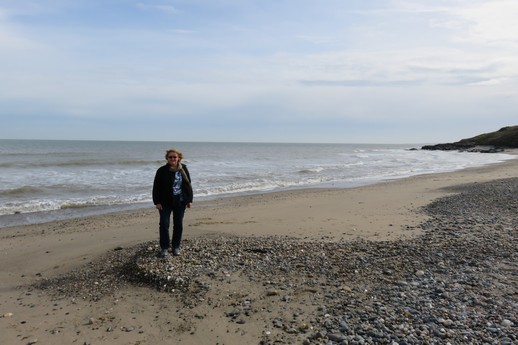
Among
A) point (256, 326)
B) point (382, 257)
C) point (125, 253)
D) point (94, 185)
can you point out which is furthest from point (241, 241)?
point (94, 185)

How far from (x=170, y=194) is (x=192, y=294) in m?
2.05

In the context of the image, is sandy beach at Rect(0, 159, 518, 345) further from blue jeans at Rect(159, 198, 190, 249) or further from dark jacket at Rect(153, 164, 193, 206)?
dark jacket at Rect(153, 164, 193, 206)

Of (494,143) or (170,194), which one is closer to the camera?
(170,194)

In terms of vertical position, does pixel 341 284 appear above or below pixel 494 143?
below

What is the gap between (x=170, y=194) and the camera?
7168 mm

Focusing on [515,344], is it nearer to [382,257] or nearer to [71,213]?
[382,257]

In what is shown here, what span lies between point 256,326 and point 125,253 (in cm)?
370

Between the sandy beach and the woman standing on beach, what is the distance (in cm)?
38

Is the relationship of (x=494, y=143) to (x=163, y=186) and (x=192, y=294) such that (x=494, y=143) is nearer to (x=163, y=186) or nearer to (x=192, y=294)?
(x=163, y=186)

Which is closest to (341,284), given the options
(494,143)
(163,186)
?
(163,186)

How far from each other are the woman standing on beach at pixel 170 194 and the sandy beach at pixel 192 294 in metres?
0.38

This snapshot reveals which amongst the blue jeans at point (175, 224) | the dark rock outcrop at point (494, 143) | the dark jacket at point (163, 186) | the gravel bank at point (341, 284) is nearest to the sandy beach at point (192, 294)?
the gravel bank at point (341, 284)

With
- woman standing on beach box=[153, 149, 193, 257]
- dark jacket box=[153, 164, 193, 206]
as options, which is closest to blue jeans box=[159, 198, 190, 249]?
woman standing on beach box=[153, 149, 193, 257]

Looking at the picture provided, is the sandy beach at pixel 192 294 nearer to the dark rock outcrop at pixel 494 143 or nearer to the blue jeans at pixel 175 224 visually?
the blue jeans at pixel 175 224
